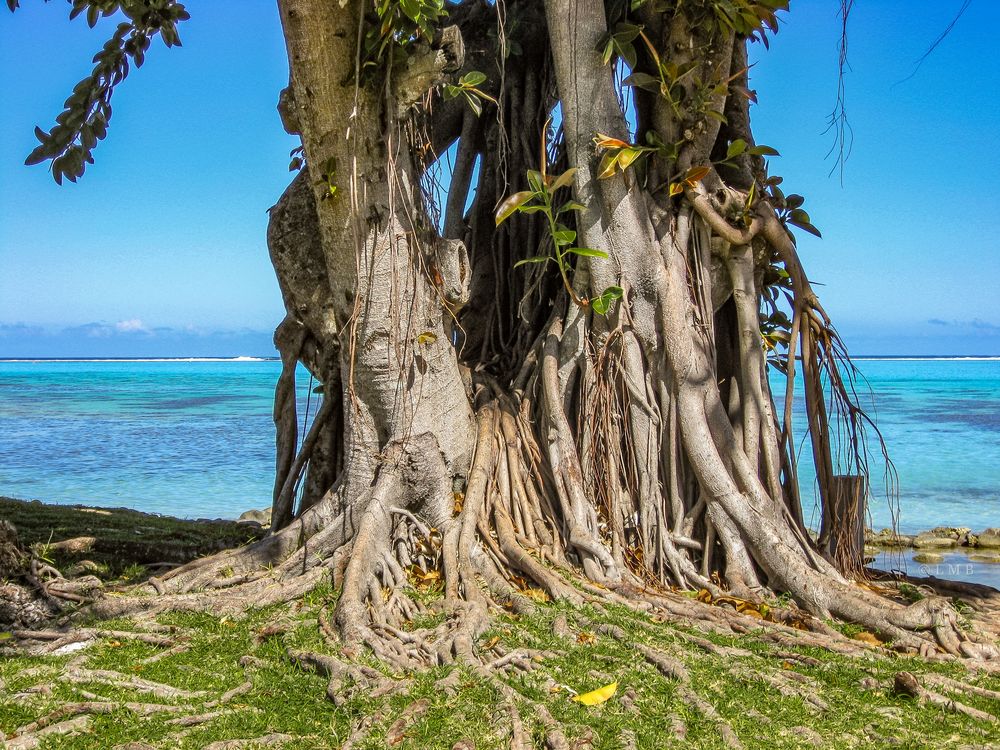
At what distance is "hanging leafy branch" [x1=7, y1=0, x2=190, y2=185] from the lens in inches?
185

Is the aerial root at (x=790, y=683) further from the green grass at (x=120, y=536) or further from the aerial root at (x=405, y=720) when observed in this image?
the green grass at (x=120, y=536)

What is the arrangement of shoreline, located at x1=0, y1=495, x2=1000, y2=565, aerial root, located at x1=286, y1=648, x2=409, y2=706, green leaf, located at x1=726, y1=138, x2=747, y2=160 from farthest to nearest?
shoreline, located at x1=0, y1=495, x2=1000, y2=565, green leaf, located at x1=726, y1=138, x2=747, y2=160, aerial root, located at x1=286, y1=648, x2=409, y2=706

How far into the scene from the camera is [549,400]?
4.24m

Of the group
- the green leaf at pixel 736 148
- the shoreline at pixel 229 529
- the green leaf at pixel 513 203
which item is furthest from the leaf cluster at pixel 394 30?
the shoreline at pixel 229 529

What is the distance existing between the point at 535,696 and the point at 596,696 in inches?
7.1

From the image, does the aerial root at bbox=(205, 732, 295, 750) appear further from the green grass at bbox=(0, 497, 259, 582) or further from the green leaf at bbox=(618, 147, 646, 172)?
the green leaf at bbox=(618, 147, 646, 172)

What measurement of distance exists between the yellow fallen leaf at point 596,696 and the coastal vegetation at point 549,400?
14 cm

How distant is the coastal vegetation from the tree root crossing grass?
3 cm

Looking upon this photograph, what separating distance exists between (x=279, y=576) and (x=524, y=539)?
1.04m

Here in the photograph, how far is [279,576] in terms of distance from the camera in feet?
12.3

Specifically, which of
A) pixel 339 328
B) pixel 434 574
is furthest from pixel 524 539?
pixel 339 328

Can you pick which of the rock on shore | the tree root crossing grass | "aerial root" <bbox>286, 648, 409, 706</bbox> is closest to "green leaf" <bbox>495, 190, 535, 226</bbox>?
the tree root crossing grass

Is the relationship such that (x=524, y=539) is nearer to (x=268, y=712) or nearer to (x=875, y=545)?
(x=268, y=712)

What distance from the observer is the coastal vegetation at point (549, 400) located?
128 inches
